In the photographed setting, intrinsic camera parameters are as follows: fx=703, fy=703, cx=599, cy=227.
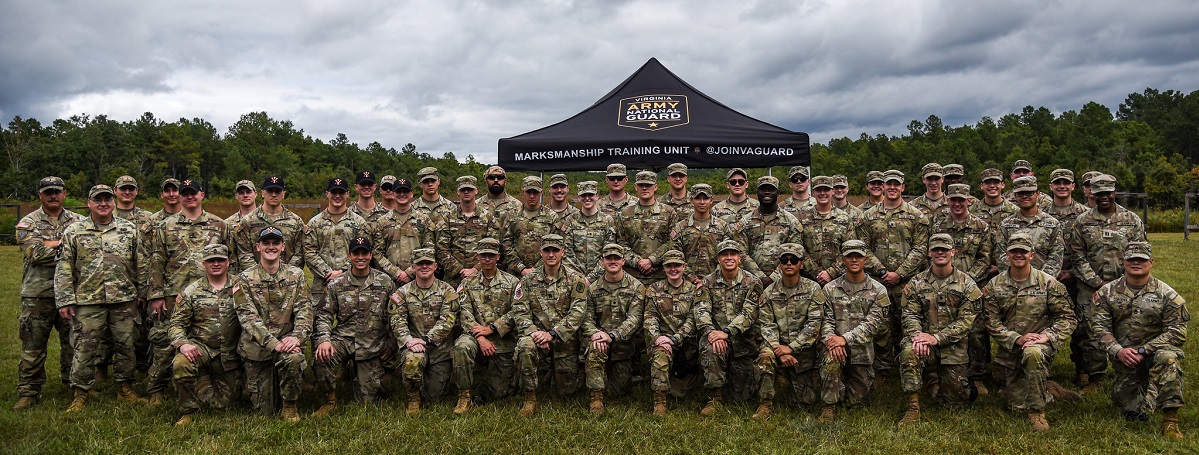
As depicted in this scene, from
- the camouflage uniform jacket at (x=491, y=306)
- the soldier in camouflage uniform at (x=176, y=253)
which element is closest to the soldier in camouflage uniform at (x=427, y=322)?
the camouflage uniform jacket at (x=491, y=306)

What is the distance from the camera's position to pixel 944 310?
6195mm

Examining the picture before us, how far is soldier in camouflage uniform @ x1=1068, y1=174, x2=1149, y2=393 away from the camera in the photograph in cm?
663

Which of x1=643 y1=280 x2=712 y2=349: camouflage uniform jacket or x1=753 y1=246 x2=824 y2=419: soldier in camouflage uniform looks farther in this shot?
x1=643 y1=280 x2=712 y2=349: camouflage uniform jacket

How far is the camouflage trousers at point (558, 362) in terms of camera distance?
6445mm

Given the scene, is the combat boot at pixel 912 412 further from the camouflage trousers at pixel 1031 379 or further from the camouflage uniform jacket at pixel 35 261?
the camouflage uniform jacket at pixel 35 261

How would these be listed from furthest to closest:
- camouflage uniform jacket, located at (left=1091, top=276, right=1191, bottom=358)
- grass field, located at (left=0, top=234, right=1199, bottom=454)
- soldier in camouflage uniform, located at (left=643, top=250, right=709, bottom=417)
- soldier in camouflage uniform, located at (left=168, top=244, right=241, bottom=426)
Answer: soldier in camouflage uniform, located at (left=643, top=250, right=709, bottom=417) → soldier in camouflage uniform, located at (left=168, top=244, right=241, bottom=426) → camouflage uniform jacket, located at (left=1091, top=276, right=1191, bottom=358) → grass field, located at (left=0, top=234, right=1199, bottom=454)

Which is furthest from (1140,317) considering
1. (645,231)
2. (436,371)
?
(436,371)

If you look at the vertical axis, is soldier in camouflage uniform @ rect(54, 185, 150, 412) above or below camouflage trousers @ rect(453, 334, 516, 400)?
above

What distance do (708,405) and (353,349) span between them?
336 cm

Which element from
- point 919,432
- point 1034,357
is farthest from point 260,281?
point 1034,357

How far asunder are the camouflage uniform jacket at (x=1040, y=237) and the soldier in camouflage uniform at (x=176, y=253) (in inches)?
308

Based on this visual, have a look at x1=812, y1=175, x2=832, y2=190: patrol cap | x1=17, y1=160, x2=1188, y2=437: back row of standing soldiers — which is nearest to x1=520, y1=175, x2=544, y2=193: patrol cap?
x1=17, y1=160, x2=1188, y2=437: back row of standing soldiers

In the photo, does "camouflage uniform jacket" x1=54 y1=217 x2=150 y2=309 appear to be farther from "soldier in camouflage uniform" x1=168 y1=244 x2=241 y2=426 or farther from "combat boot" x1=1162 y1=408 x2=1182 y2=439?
"combat boot" x1=1162 y1=408 x2=1182 y2=439

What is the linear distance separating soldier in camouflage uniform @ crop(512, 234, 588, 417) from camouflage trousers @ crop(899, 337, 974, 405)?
2882mm
